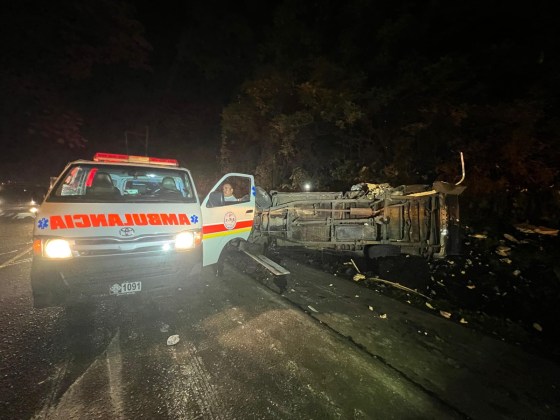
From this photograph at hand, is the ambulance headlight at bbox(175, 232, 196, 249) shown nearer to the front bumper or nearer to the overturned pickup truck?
the front bumper

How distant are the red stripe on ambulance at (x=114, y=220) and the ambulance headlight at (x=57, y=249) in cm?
16

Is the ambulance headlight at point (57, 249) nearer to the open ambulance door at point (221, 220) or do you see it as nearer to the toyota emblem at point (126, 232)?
the toyota emblem at point (126, 232)

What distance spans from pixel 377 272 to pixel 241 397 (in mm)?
4230

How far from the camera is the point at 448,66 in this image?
972 cm

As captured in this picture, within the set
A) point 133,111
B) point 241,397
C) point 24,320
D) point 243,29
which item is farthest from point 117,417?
point 133,111

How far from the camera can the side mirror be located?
16.6ft

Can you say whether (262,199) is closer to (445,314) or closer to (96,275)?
(96,275)

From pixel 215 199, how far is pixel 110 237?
5.96 feet

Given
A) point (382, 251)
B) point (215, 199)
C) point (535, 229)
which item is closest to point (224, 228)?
point (215, 199)

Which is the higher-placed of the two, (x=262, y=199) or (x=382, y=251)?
(x=262, y=199)

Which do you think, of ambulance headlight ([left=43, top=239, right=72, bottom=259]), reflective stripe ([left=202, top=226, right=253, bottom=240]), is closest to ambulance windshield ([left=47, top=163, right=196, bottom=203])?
ambulance headlight ([left=43, top=239, right=72, bottom=259])

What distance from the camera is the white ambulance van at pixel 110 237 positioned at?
3457mm

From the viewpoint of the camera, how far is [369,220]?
6285 millimetres

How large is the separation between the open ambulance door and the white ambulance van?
0.48 metres
